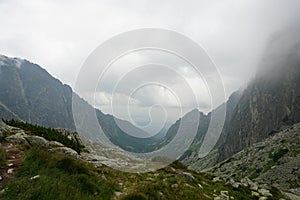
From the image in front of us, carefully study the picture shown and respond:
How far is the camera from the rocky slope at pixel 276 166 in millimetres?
88244

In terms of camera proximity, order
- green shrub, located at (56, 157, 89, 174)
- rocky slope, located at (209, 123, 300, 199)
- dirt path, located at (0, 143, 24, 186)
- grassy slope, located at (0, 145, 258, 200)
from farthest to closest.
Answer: rocky slope, located at (209, 123, 300, 199)
green shrub, located at (56, 157, 89, 174)
dirt path, located at (0, 143, 24, 186)
grassy slope, located at (0, 145, 258, 200)

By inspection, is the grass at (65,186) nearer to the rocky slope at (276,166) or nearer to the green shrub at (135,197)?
the green shrub at (135,197)

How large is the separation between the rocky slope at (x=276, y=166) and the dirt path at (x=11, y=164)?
6789cm

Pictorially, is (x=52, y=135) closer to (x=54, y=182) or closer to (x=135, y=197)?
(x=54, y=182)

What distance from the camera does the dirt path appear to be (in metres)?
14.3

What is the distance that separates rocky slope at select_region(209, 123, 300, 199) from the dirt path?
67895 mm

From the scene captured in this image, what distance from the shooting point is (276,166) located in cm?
10138

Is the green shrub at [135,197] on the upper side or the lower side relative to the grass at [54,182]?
lower

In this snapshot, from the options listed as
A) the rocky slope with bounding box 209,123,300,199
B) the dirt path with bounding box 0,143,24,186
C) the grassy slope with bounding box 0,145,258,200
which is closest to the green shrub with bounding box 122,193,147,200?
the grassy slope with bounding box 0,145,258,200

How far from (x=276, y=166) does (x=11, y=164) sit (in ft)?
344

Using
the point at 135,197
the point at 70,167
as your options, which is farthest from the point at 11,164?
the point at 135,197

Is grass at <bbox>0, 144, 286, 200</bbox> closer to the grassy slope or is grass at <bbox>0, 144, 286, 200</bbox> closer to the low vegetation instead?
the grassy slope

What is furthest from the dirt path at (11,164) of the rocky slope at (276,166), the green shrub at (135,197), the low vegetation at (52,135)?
the rocky slope at (276,166)

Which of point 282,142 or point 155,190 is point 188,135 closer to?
point 155,190
